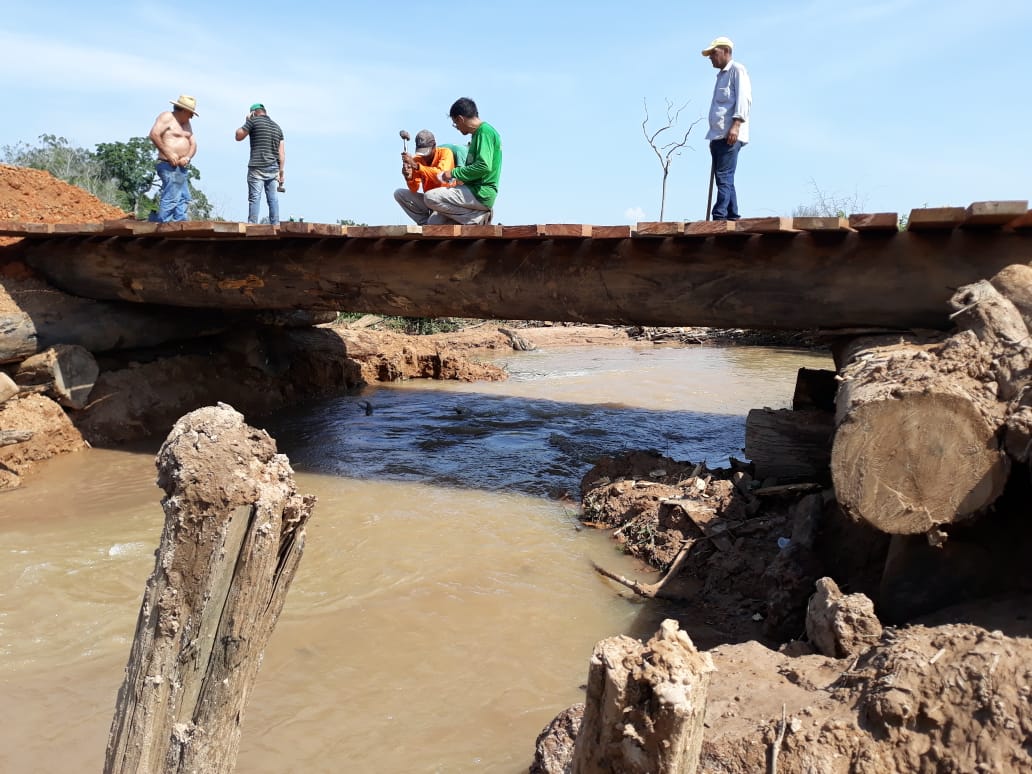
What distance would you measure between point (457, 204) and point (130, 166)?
2365 centimetres

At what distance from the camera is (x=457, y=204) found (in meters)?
7.23

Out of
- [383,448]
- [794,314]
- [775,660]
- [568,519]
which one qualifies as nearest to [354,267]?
[383,448]

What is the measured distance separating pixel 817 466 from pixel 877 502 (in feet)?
7.88

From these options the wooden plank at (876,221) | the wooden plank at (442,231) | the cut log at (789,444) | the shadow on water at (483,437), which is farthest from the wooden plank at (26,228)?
the wooden plank at (876,221)

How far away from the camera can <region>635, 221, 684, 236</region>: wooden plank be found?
548cm

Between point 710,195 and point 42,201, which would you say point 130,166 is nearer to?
point 42,201

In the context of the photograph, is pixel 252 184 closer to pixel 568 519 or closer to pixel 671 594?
pixel 568 519

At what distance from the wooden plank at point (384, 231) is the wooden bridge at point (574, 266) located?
18 millimetres

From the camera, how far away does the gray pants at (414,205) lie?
7641mm

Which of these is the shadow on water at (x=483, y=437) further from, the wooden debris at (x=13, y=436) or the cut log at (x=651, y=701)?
the cut log at (x=651, y=701)

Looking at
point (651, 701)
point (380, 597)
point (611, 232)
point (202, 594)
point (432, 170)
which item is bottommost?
point (380, 597)

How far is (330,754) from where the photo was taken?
314cm

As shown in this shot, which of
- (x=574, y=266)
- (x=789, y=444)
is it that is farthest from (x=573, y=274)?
(x=789, y=444)

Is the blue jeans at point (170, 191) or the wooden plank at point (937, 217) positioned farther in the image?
the blue jeans at point (170, 191)
